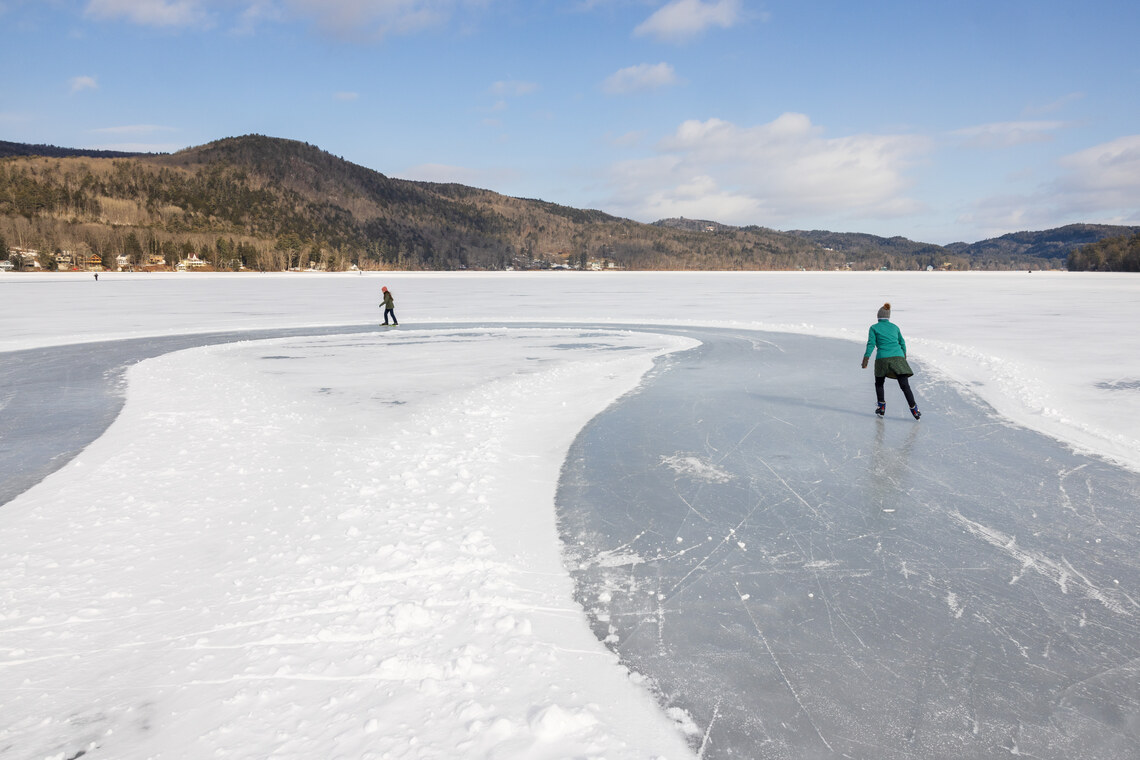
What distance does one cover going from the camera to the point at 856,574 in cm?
339

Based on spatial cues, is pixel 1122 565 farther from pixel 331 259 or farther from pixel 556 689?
pixel 331 259

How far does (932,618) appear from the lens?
9.73 feet

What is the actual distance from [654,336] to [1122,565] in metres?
11.4

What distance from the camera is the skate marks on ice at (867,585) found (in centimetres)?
229

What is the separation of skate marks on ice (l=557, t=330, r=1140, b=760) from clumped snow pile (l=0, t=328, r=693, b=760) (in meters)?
0.33

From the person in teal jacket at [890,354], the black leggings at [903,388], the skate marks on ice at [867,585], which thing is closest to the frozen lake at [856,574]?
the skate marks on ice at [867,585]

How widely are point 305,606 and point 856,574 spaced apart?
2.75m

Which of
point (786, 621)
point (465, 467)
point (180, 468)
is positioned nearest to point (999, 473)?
point (786, 621)

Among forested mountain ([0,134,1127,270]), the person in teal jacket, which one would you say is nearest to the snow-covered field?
the person in teal jacket

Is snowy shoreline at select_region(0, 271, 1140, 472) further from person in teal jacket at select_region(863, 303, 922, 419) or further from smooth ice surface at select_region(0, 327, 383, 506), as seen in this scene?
smooth ice surface at select_region(0, 327, 383, 506)

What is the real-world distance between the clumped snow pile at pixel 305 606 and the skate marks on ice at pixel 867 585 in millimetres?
327

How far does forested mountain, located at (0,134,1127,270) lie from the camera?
109938mm

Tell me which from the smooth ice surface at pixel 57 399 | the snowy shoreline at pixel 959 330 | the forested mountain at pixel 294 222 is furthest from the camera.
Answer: the forested mountain at pixel 294 222

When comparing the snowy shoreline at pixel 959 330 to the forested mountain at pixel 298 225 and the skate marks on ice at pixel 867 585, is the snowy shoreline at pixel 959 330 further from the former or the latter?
the forested mountain at pixel 298 225
